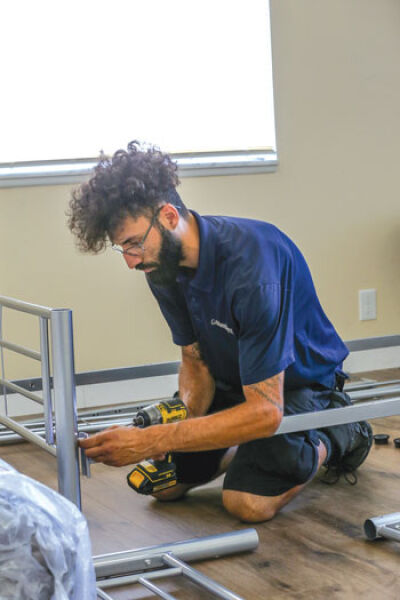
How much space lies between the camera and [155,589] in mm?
1600

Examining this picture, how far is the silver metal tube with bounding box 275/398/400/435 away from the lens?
1855mm

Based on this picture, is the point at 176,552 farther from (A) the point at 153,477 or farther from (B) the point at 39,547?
(B) the point at 39,547

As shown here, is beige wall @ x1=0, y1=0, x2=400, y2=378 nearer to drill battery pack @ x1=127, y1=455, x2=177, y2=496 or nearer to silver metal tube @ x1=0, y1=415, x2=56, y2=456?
drill battery pack @ x1=127, y1=455, x2=177, y2=496

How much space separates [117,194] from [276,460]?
31.1 inches

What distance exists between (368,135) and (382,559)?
2.38m

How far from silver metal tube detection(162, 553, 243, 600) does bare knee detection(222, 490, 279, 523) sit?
342 millimetres

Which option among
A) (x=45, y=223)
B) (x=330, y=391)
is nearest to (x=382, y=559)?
(x=330, y=391)

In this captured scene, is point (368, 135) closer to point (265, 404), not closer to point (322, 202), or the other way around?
point (322, 202)

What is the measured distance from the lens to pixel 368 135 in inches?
148

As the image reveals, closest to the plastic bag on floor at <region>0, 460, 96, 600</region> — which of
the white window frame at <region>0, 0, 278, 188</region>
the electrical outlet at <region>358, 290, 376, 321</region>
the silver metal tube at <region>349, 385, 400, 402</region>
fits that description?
the silver metal tube at <region>349, 385, 400, 402</region>

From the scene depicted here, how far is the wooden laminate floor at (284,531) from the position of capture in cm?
171

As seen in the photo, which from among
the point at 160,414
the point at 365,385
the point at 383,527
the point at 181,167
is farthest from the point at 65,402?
the point at 181,167

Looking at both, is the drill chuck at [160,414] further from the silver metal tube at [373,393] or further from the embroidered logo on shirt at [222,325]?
the silver metal tube at [373,393]

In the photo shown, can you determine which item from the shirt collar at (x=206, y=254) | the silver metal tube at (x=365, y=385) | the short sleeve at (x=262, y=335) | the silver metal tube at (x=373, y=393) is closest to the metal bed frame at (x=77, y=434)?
the short sleeve at (x=262, y=335)
